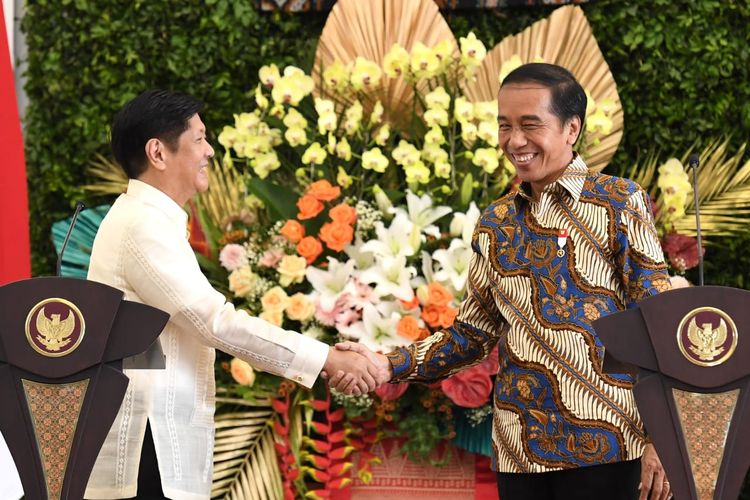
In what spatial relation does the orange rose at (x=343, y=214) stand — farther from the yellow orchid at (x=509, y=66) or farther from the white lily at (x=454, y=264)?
the yellow orchid at (x=509, y=66)

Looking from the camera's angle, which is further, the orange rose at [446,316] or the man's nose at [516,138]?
the orange rose at [446,316]

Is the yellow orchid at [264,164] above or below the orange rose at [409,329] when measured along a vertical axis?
above

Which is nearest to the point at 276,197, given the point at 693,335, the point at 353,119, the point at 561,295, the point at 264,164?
the point at 264,164

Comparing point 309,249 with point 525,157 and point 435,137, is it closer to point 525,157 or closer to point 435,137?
point 435,137

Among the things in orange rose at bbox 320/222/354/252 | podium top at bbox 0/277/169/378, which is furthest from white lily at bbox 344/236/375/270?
podium top at bbox 0/277/169/378

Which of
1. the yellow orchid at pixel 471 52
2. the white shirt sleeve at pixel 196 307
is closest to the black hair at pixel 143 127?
the white shirt sleeve at pixel 196 307

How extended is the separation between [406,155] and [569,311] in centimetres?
120

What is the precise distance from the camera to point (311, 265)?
9.82 feet

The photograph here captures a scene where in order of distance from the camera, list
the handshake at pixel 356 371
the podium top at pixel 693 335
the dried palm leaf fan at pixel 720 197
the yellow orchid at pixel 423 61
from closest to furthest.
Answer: the podium top at pixel 693 335 < the handshake at pixel 356 371 < the yellow orchid at pixel 423 61 < the dried palm leaf fan at pixel 720 197

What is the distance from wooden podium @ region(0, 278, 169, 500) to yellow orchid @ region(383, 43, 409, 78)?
67.4 inches

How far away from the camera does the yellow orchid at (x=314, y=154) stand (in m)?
3.04

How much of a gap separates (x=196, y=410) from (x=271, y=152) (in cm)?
135

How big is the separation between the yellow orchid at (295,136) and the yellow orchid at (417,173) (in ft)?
1.11

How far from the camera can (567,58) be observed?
358 cm
